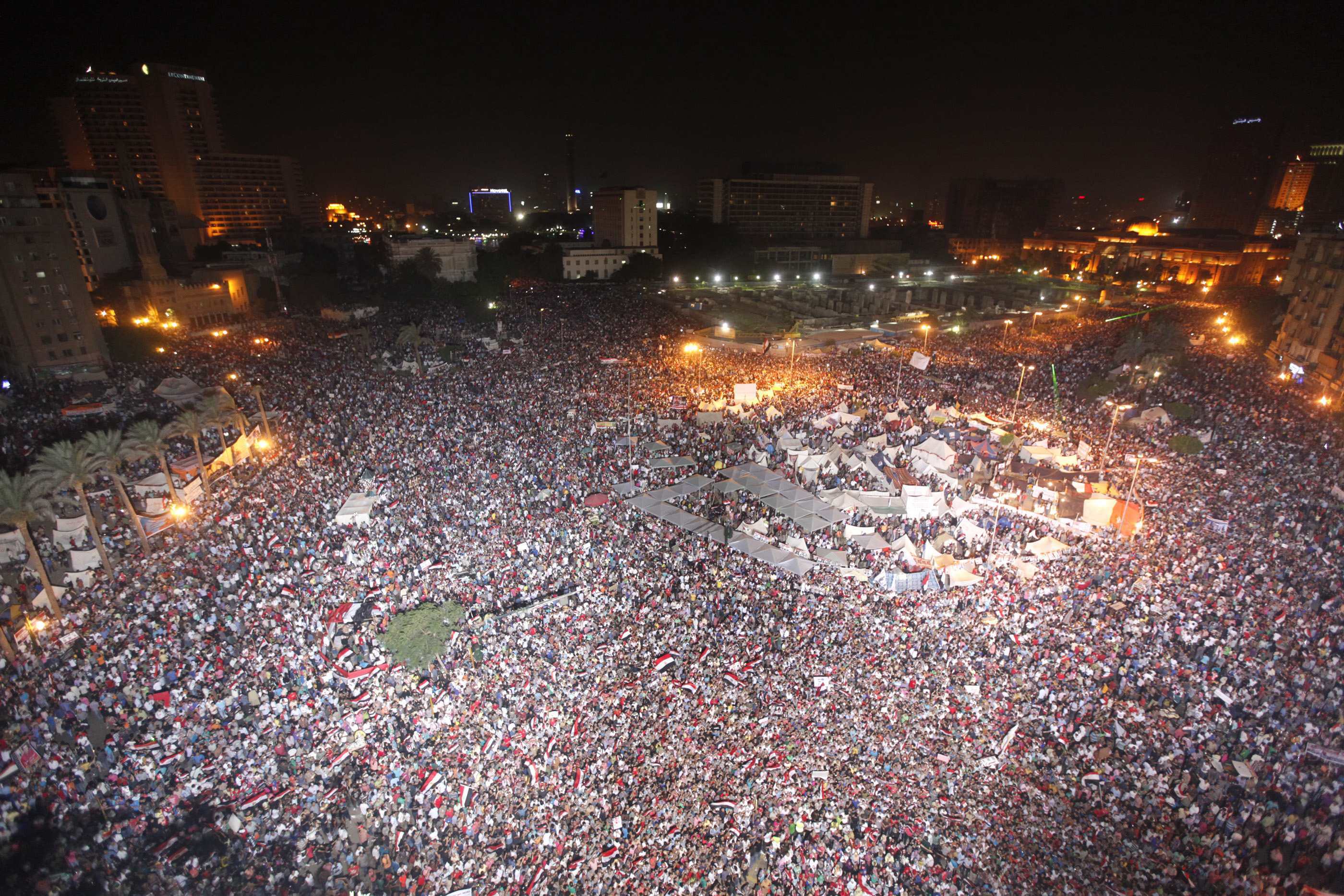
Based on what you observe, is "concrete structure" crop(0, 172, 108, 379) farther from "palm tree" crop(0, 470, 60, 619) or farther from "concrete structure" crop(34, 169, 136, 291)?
"palm tree" crop(0, 470, 60, 619)

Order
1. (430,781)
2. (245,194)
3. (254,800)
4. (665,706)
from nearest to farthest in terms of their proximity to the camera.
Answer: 1. (254,800)
2. (430,781)
3. (665,706)
4. (245,194)

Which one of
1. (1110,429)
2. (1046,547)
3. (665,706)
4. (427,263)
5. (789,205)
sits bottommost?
(665,706)

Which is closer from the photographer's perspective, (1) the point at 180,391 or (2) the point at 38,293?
(1) the point at 180,391

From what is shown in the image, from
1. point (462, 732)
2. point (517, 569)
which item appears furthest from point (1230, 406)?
point (462, 732)

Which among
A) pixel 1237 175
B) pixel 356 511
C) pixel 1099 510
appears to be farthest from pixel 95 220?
pixel 1237 175

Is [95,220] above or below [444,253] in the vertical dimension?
above

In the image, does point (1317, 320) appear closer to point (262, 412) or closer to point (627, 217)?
point (262, 412)
